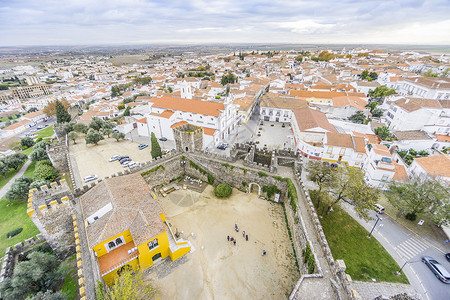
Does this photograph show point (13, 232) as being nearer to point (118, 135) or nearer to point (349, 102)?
point (118, 135)

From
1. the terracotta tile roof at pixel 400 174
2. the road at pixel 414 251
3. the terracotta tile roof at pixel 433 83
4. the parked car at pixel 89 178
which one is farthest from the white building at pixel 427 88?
the parked car at pixel 89 178

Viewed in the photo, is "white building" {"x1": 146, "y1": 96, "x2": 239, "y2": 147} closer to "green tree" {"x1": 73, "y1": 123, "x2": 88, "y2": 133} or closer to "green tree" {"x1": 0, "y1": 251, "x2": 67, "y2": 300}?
"green tree" {"x1": 73, "y1": 123, "x2": 88, "y2": 133}

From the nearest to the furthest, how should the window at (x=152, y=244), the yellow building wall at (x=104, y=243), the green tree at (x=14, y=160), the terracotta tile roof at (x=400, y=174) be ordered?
the yellow building wall at (x=104, y=243) < the window at (x=152, y=244) < the terracotta tile roof at (x=400, y=174) < the green tree at (x=14, y=160)

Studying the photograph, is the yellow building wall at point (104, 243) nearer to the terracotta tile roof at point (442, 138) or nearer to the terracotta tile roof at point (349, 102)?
the terracotta tile roof at point (442, 138)

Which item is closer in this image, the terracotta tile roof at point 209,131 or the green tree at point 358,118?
the terracotta tile roof at point 209,131

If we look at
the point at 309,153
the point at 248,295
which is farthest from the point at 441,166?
the point at 248,295

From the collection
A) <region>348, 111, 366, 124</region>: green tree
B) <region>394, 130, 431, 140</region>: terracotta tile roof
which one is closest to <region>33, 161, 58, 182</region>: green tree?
<region>348, 111, 366, 124</region>: green tree

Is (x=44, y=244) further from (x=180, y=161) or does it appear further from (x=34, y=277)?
(x=180, y=161)
